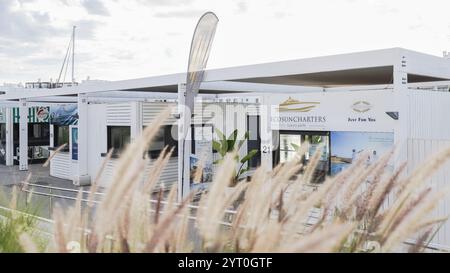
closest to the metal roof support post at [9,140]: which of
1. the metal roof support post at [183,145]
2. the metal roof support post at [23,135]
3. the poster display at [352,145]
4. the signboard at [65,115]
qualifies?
the metal roof support post at [23,135]

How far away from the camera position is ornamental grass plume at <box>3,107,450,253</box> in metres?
1.85

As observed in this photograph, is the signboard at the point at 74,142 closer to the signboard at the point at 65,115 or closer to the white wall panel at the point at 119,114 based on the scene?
the signboard at the point at 65,115

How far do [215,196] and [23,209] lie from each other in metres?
2.70

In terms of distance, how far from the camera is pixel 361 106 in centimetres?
730

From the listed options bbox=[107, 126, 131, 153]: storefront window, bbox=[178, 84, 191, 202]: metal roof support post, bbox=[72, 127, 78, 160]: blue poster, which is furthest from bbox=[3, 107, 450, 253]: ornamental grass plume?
bbox=[72, 127, 78, 160]: blue poster

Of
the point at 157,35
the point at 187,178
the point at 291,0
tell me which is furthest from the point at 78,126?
the point at 291,0

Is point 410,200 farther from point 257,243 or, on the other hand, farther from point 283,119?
point 283,119

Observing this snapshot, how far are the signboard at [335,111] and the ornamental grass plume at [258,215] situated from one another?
16.1 feet

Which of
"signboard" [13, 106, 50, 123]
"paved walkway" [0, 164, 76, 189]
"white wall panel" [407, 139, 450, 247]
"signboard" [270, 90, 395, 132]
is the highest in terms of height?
"signboard" [13, 106, 50, 123]

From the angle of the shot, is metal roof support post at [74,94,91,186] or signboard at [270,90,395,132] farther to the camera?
metal roof support post at [74,94,91,186]

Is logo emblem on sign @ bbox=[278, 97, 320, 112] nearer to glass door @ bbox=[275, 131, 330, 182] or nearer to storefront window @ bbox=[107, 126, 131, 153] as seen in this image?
glass door @ bbox=[275, 131, 330, 182]

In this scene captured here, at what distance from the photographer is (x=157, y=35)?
764 centimetres

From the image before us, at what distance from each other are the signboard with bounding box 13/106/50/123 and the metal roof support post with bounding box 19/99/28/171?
1520 millimetres

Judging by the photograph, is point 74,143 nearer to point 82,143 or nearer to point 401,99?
point 82,143
